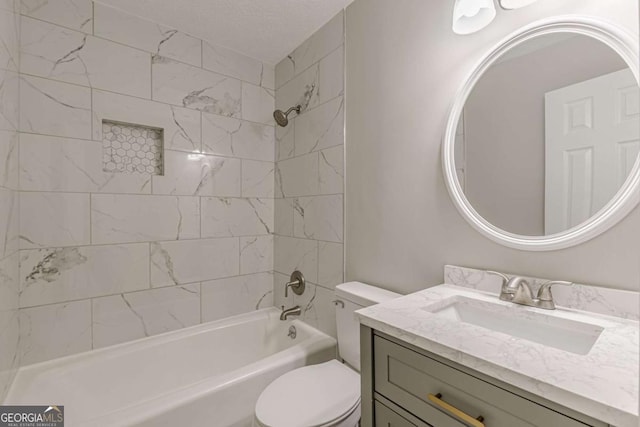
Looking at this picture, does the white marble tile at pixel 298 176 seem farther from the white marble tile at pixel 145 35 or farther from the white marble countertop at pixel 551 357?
the white marble countertop at pixel 551 357

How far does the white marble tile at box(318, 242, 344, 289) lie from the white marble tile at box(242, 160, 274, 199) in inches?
27.7

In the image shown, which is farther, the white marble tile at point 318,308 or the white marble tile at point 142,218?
the white marble tile at point 318,308

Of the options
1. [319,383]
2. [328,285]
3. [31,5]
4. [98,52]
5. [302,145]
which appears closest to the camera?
[319,383]

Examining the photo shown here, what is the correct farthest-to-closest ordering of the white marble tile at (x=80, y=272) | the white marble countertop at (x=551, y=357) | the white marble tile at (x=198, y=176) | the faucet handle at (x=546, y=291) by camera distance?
the white marble tile at (x=198, y=176) → the white marble tile at (x=80, y=272) → the faucet handle at (x=546, y=291) → the white marble countertop at (x=551, y=357)

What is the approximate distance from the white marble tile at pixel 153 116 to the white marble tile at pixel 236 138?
0.24ft

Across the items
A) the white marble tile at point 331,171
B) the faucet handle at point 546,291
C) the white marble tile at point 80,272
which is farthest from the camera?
the white marble tile at point 331,171

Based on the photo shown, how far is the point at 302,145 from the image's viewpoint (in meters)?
2.06

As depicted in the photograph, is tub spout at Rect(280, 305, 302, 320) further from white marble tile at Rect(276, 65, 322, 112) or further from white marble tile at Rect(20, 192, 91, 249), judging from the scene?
white marble tile at Rect(276, 65, 322, 112)

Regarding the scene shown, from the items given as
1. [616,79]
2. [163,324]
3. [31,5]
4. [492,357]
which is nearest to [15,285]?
[163,324]

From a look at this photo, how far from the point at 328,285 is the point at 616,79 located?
154 cm

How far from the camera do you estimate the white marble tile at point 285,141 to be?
7.07ft

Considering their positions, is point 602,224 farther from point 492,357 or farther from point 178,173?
point 178,173

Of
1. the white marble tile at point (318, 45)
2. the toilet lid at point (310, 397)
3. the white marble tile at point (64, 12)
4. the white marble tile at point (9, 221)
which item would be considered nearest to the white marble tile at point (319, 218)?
the toilet lid at point (310, 397)

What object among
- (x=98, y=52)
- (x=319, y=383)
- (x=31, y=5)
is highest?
(x=31, y=5)
